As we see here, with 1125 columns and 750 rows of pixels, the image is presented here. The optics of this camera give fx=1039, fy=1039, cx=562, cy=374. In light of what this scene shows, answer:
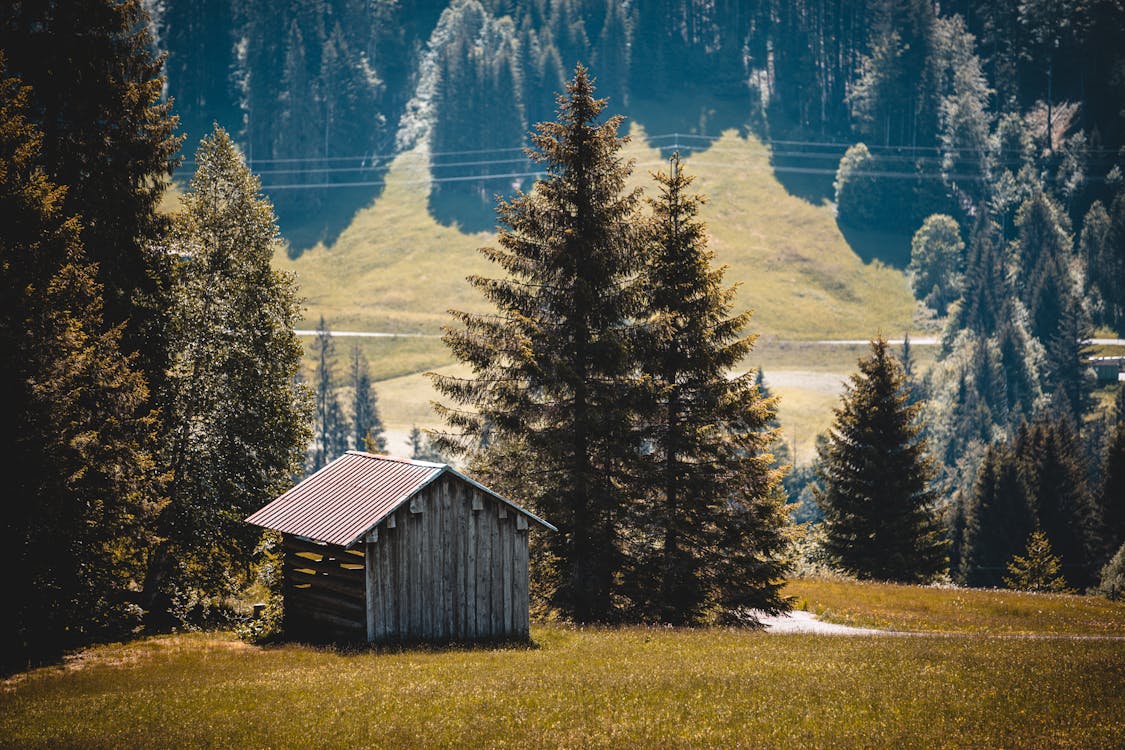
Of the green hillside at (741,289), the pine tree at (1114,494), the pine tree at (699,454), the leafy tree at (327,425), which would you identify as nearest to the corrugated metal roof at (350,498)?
the pine tree at (699,454)

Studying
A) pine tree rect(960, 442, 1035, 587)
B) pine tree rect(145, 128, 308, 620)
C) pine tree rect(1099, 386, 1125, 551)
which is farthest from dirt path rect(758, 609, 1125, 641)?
pine tree rect(960, 442, 1035, 587)

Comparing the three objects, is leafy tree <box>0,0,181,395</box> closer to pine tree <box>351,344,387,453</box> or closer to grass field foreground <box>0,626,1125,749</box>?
grass field foreground <box>0,626,1125,749</box>

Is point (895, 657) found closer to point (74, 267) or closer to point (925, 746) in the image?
point (925, 746)

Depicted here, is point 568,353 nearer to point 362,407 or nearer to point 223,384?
point 223,384

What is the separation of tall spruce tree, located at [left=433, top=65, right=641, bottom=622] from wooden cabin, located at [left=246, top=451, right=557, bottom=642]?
370cm

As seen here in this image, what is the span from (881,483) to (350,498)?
30149 mm

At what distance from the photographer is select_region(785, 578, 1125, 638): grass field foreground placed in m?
31.6

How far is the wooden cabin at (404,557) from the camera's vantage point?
23.7m

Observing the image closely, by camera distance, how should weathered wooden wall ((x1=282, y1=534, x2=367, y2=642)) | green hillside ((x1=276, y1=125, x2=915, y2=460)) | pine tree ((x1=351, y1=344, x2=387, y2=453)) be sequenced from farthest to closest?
green hillside ((x1=276, y1=125, x2=915, y2=460)) < pine tree ((x1=351, y1=344, x2=387, y2=453)) < weathered wooden wall ((x1=282, y1=534, x2=367, y2=642))

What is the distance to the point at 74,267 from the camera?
24719 millimetres

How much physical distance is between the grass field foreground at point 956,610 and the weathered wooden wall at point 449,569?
42.3 ft

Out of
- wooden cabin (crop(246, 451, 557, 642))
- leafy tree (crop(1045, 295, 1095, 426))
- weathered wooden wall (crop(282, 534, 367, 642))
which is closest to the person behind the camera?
wooden cabin (crop(246, 451, 557, 642))

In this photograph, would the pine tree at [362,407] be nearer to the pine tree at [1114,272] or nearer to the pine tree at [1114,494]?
the pine tree at [1114,494]

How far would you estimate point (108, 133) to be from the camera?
2930 centimetres
